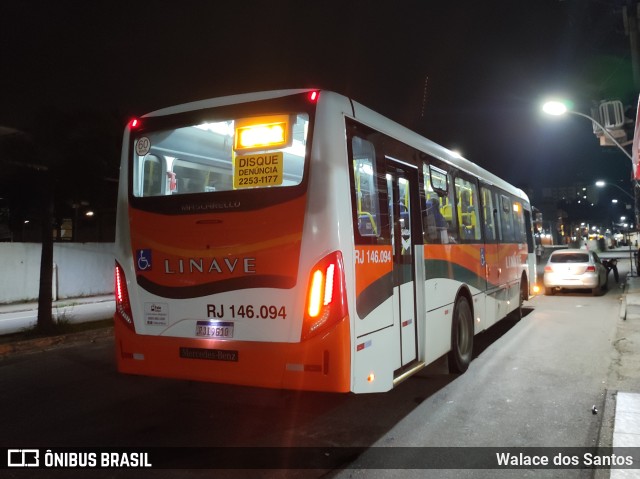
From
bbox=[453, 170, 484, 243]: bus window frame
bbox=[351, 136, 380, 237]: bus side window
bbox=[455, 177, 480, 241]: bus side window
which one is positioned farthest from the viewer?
bbox=[455, 177, 480, 241]: bus side window

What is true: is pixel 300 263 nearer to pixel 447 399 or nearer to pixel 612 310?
pixel 447 399

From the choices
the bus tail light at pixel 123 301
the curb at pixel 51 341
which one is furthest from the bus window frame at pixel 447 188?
the curb at pixel 51 341

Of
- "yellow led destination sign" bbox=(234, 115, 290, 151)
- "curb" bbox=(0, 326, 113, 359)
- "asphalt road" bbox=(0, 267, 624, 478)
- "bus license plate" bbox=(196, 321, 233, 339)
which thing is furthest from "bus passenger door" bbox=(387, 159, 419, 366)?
"curb" bbox=(0, 326, 113, 359)

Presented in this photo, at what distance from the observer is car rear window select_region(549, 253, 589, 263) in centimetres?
1562

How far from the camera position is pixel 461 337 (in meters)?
6.82

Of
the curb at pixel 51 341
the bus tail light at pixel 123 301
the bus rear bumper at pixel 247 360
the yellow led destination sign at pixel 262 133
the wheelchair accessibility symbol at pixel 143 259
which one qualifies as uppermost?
the yellow led destination sign at pixel 262 133

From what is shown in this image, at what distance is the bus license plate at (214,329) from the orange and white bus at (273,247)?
0.04ft

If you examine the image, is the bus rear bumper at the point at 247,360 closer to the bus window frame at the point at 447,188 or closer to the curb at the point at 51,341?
the bus window frame at the point at 447,188

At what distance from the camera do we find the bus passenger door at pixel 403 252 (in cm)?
500

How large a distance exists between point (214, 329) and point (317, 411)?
1.65 meters

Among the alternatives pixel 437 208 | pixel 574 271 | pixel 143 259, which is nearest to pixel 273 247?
pixel 143 259

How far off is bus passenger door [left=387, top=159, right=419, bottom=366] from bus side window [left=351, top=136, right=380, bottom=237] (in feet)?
1.23

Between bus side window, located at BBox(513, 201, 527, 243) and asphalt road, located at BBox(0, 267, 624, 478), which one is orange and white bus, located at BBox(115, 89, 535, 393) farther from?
bus side window, located at BBox(513, 201, 527, 243)

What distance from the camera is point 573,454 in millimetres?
4086
